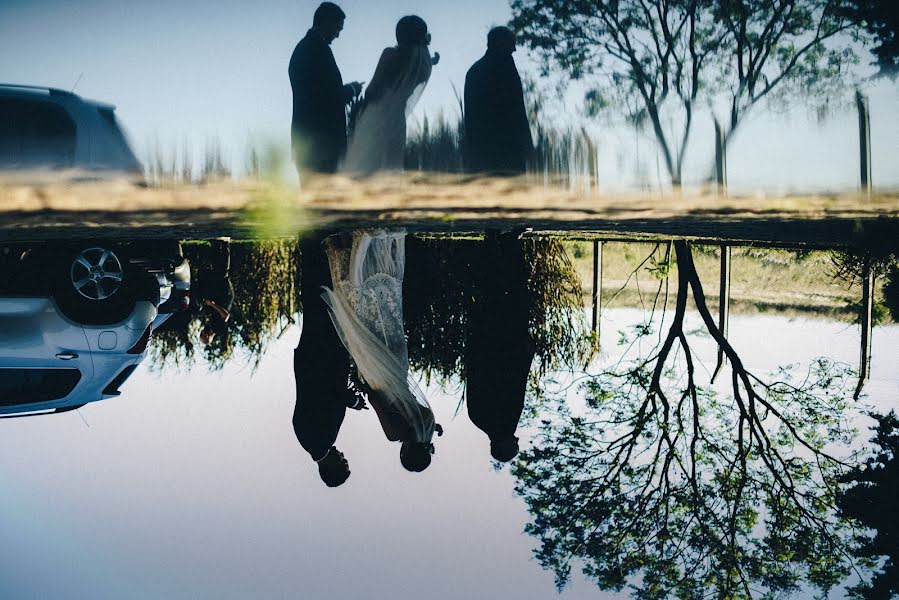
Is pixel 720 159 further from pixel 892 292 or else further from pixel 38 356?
pixel 38 356

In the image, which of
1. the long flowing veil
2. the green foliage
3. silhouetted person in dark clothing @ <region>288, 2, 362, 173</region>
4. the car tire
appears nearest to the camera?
silhouetted person in dark clothing @ <region>288, 2, 362, 173</region>

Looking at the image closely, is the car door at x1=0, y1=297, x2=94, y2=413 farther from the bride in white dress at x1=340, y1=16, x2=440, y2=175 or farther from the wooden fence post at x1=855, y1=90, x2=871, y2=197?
the wooden fence post at x1=855, y1=90, x2=871, y2=197

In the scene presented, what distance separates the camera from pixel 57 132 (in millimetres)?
4520

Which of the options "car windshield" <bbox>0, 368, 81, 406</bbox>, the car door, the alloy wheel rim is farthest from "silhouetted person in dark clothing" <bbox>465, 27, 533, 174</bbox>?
"car windshield" <bbox>0, 368, 81, 406</bbox>

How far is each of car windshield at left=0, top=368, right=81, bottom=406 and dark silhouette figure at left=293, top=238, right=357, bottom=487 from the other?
1991 mm

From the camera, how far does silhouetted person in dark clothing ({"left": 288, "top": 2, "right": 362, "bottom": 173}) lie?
12.6 ft

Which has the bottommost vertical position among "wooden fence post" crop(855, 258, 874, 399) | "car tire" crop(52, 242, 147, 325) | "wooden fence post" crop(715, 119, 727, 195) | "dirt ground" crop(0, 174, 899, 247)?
"wooden fence post" crop(855, 258, 874, 399)

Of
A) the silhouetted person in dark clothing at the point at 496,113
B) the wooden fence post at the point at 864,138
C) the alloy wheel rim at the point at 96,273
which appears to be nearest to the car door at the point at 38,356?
the alloy wheel rim at the point at 96,273

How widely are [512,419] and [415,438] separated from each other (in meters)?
0.71

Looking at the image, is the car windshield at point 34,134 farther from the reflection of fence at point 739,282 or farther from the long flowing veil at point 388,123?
the reflection of fence at point 739,282

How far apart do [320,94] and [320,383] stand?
74.0 inches

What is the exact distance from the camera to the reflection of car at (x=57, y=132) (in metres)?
4.44

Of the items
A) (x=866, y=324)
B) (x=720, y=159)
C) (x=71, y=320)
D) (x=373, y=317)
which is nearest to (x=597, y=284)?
(x=866, y=324)

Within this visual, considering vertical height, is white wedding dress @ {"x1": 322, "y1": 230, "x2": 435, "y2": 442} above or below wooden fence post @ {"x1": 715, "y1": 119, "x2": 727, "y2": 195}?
below
